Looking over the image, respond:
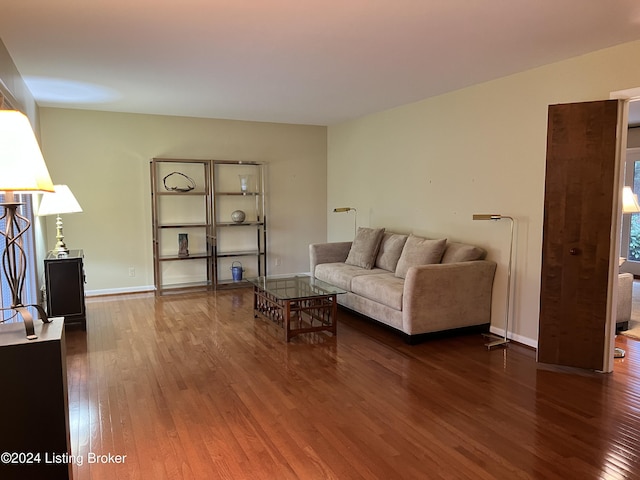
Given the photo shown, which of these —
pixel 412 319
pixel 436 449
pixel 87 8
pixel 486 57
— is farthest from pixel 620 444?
pixel 87 8

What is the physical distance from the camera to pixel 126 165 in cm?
617

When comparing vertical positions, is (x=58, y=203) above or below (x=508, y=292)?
above

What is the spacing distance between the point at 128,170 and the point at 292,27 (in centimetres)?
407

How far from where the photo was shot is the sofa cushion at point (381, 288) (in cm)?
429

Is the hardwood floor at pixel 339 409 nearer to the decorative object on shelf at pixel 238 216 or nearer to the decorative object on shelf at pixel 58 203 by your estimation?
the decorative object on shelf at pixel 58 203

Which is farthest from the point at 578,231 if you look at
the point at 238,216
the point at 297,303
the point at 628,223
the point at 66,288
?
the point at 628,223

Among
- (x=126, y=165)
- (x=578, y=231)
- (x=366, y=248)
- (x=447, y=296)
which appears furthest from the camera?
(x=126, y=165)

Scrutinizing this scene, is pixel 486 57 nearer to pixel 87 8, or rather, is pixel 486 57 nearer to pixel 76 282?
pixel 87 8

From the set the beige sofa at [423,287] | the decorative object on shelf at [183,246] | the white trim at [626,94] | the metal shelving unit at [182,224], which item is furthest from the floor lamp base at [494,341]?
the decorative object on shelf at [183,246]

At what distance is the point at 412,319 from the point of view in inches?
161

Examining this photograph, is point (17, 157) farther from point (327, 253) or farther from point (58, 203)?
point (327, 253)

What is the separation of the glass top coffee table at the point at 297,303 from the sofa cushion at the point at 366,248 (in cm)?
76

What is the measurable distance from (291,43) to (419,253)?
246 centimetres

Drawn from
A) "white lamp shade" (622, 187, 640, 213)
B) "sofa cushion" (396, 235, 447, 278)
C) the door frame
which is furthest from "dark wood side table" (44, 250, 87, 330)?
the door frame
